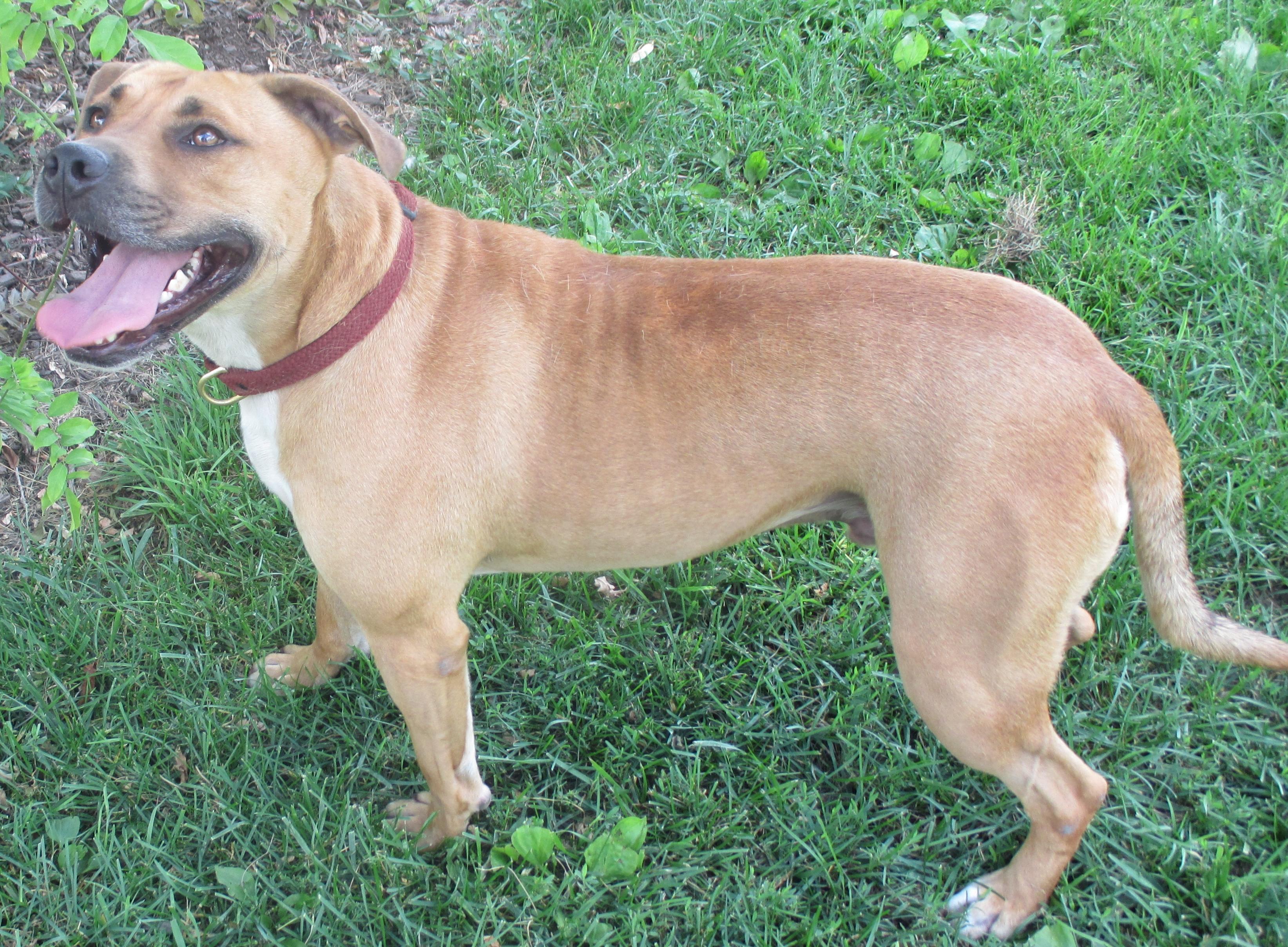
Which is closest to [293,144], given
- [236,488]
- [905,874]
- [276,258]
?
[276,258]

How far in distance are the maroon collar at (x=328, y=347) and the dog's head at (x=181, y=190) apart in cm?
21

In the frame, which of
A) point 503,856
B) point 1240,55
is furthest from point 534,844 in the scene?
point 1240,55

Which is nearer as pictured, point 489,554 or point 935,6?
point 489,554

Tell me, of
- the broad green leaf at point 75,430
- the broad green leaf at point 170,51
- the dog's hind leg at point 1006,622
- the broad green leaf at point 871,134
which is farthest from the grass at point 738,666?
the broad green leaf at point 170,51

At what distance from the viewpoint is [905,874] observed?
9.60 ft

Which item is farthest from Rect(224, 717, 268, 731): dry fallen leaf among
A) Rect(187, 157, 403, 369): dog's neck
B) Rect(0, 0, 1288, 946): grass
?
Rect(187, 157, 403, 369): dog's neck

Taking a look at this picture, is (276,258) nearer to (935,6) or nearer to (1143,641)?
(1143,641)

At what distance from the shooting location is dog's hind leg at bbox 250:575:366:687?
3.26 m

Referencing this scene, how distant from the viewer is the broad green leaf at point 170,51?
265 centimetres

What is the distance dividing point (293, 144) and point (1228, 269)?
12.6 ft

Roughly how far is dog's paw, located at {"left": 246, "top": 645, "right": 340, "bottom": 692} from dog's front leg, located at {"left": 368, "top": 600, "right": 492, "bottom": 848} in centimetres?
57

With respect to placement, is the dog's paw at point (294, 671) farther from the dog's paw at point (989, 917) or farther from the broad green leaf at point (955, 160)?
the broad green leaf at point (955, 160)

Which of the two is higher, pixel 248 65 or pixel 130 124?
pixel 130 124

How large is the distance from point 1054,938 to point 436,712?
187 cm
